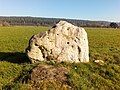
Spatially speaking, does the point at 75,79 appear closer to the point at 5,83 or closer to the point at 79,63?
the point at 79,63

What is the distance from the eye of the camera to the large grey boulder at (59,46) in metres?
14.9

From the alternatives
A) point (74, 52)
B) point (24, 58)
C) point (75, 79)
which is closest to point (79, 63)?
point (74, 52)

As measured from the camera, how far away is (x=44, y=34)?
15438 mm

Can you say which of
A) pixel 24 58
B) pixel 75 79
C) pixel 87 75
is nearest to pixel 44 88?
pixel 75 79

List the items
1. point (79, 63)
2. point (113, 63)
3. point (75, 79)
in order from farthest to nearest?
point (113, 63), point (79, 63), point (75, 79)

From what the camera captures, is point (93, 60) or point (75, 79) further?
point (93, 60)

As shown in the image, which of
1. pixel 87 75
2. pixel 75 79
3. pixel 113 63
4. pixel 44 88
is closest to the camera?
pixel 44 88

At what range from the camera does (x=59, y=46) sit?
604 inches

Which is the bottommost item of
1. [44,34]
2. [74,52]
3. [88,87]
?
[88,87]

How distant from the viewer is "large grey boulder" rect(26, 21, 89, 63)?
588 inches

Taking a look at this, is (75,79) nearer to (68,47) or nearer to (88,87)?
(88,87)

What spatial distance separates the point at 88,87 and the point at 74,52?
11.3 feet

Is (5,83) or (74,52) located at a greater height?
(74,52)

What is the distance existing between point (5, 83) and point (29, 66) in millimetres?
1884
